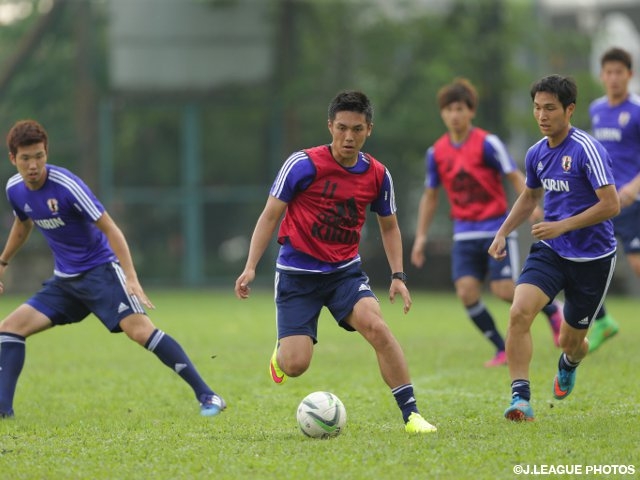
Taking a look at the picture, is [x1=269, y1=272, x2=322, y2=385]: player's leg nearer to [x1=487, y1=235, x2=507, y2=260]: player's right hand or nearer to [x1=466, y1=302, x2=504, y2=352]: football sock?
[x1=487, y1=235, x2=507, y2=260]: player's right hand

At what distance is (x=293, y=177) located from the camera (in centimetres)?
691

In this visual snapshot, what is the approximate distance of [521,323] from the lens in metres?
7.07

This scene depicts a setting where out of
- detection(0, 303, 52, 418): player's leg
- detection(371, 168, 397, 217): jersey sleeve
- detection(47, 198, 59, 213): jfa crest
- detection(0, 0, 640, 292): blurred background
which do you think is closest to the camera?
detection(371, 168, 397, 217): jersey sleeve

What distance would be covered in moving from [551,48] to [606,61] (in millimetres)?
17496

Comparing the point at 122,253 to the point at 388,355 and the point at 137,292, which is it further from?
the point at 388,355

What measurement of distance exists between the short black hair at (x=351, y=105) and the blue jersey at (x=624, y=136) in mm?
4357

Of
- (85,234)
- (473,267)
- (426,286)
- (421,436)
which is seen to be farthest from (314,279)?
(426,286)

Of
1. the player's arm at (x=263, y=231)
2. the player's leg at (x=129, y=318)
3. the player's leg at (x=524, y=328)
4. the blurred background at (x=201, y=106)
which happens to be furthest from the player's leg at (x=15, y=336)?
the blurred background at (x=201, y=106)

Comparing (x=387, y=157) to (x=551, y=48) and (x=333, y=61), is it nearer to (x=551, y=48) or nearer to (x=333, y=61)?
(x=333, y=61)

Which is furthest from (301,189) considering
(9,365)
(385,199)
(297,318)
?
(9,365)

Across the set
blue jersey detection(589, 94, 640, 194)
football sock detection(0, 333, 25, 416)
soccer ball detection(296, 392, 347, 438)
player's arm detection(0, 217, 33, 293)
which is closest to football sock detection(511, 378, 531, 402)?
soccer ball detection(296, 392, 347, 438)

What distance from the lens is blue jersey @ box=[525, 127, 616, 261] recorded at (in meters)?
7.00

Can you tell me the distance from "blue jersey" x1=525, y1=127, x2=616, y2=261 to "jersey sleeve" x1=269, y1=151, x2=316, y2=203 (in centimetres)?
153

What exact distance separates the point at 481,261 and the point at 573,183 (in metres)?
3.43
